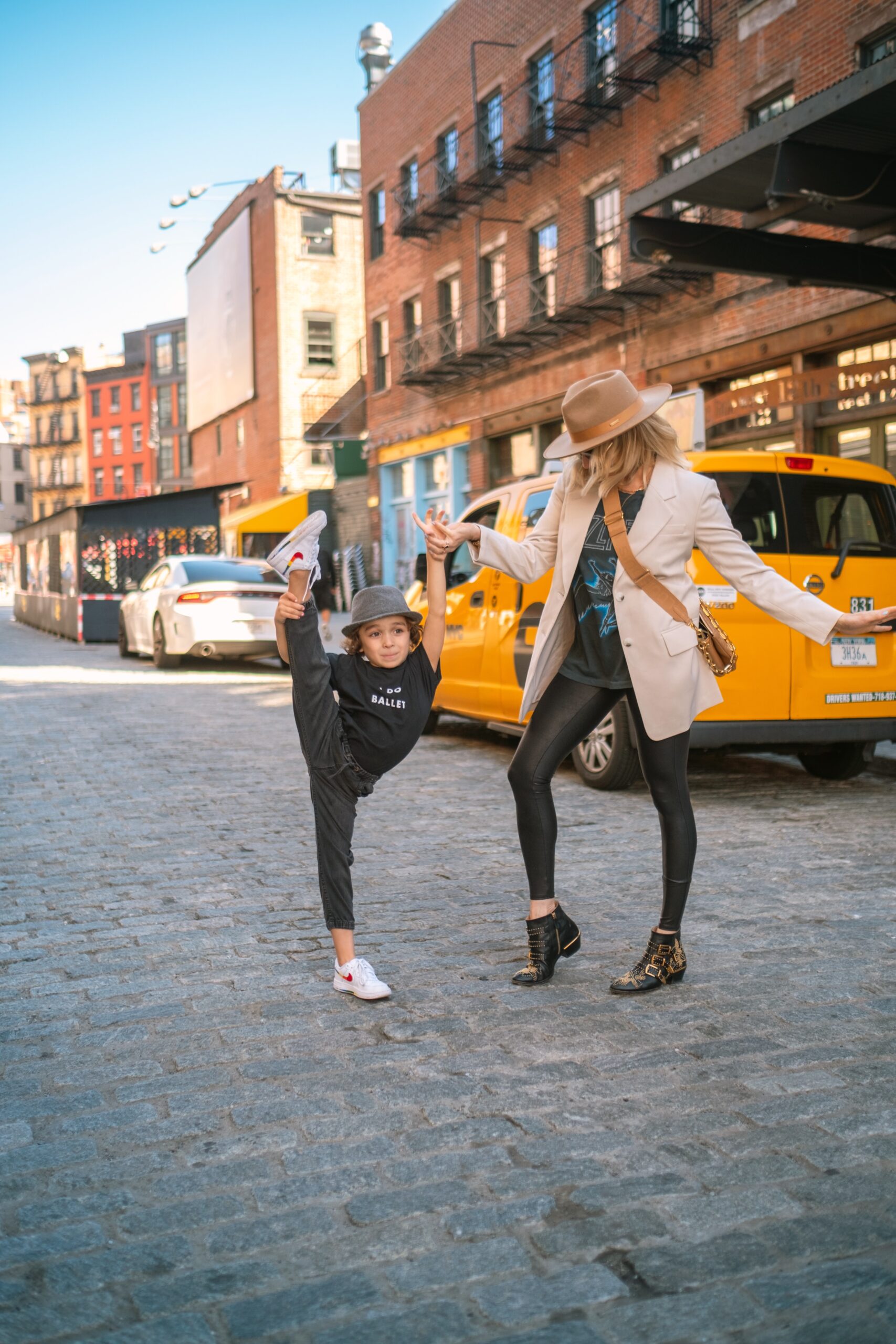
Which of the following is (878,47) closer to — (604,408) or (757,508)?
(757,508)

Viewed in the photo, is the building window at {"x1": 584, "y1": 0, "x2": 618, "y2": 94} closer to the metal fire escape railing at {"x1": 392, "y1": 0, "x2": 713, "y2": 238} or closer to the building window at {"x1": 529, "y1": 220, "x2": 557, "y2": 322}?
the metal fire escape railing at {"x1": 392, "y1": 0, "x2": 713, "y2": 238}

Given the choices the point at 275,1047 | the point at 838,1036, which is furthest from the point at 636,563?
the point at 275,1047

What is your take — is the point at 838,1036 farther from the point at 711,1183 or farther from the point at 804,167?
the point at 804,167

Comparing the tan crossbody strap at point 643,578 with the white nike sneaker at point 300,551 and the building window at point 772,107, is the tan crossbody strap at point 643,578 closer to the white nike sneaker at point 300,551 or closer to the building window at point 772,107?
the white nike sneaker at point 300,551

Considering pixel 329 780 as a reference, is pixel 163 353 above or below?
above

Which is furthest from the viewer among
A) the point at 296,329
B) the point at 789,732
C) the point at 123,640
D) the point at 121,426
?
the point at 121,426

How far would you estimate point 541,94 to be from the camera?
24.5 meters

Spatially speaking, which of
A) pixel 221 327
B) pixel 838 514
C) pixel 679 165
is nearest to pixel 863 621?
pixel 838 514

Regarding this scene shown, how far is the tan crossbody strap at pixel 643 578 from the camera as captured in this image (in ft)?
13.2

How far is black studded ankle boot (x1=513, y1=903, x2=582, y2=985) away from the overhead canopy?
22.1 feet

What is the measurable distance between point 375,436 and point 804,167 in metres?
24.3

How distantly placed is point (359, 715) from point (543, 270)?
881 inches

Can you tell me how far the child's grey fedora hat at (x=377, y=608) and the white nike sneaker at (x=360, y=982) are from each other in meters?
1.04

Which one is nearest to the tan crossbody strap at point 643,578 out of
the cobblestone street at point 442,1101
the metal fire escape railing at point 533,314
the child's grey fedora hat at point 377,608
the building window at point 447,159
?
the child's grey fedora hat at point 377,608
